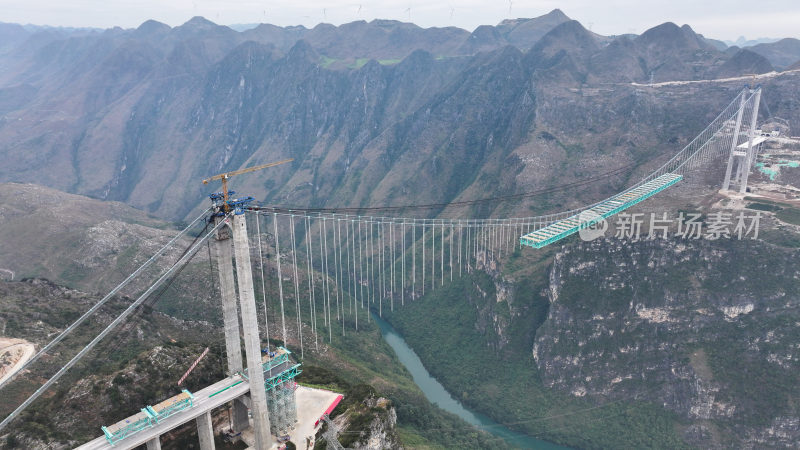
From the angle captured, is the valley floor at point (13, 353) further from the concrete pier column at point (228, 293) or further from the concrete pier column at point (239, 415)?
the concrete pier column at point (228, 293)

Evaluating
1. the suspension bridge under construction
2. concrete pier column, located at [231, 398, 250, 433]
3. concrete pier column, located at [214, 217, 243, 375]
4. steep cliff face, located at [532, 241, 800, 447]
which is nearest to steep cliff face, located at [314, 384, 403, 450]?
the suspension bridge under construction

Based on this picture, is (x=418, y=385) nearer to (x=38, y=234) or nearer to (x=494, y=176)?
(x=494, y=176)

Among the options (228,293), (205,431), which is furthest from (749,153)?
(205,431)

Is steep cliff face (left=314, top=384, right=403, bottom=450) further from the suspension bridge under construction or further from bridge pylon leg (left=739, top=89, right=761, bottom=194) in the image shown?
bridge pylon leg (left=739, top=89, right=761, bottom=194)

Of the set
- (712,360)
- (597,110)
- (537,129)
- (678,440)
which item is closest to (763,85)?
(597,110)

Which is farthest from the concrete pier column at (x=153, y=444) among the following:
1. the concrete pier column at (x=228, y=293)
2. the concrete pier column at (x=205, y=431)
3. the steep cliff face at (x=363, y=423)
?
the steep cliff face at (x=363, y=423)

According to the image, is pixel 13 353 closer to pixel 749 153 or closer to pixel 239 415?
pixel 239 415
